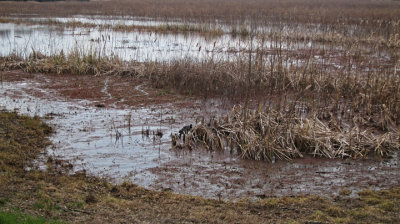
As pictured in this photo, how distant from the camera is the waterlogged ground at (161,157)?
793 cm

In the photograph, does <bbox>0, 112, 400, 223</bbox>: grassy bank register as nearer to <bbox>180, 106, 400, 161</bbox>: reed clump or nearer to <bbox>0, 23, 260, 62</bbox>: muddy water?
<bbox>180, 106, 400, 161</bbox>: reed clump

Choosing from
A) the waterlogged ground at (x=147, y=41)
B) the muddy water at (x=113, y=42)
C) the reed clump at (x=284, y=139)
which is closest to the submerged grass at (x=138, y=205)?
the reed clump at (x=284, y=139)

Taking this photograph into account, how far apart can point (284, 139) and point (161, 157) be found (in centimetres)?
271

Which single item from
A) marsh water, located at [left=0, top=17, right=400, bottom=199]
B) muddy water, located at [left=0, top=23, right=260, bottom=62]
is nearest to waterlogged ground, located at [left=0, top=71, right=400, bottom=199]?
marsh water, located at [left=0, top=17, right=400, bottom=199]

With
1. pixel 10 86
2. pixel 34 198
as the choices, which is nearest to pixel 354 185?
pixel 34 198

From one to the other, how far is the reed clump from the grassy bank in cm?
203

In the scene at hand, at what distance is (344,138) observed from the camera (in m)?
9.83

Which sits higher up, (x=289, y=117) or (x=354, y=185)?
(x=289, y=117)

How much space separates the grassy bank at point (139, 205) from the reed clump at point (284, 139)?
2.03 metres

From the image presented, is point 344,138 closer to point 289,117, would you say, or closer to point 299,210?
point 289,117

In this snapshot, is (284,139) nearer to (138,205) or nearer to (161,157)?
(161,157)

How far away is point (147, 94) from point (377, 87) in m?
6.85

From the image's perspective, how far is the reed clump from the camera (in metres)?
9.35

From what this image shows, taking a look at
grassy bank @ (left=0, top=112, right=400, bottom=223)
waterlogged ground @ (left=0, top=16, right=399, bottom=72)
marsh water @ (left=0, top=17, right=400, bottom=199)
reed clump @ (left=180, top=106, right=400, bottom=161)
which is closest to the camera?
grassy bank @ (left=0, top=112, right=400, bottom=223)
